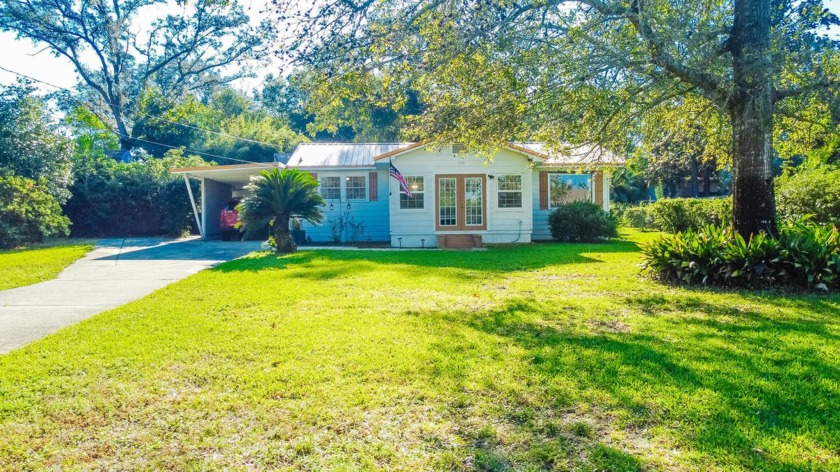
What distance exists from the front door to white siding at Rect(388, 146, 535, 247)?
15cm

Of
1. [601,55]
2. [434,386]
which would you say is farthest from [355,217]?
[434,386]

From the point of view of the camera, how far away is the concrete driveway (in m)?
5.61

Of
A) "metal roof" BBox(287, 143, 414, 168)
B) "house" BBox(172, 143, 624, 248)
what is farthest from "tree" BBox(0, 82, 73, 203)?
"metal roof" BBox(287, 143, 414, 168)

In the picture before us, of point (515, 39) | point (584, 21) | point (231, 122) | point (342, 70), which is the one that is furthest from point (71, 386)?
point (231, 122)

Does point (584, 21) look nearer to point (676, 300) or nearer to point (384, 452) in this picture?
point (676, 300)

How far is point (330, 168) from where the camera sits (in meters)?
17.3

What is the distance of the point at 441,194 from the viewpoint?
16156 mm

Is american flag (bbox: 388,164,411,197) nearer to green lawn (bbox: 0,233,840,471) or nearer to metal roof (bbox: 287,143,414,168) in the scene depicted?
metal roof (bbox: 287,143,414,168)

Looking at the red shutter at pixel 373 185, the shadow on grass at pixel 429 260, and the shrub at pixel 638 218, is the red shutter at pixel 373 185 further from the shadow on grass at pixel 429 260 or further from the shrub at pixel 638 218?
the shrub at pixel 638 218

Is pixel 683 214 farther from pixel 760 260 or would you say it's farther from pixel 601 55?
pixel 601 55

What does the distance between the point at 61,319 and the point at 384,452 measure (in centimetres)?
510

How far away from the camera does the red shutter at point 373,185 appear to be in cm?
1769

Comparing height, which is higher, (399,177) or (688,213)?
(399,177)

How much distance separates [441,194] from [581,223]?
4.49m
